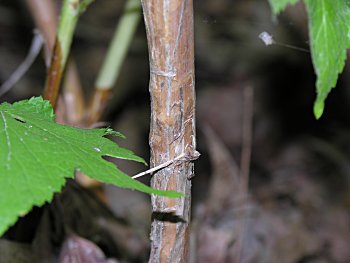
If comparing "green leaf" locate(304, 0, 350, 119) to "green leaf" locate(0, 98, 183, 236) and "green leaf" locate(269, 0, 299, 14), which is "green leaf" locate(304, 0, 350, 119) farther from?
Result: "green leaf" locate(0, 98, 183, 236)

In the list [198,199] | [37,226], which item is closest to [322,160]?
[198,199]

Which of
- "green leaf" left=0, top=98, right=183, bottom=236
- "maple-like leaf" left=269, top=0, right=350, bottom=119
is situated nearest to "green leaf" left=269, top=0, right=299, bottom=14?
"maple-like leaf" left=269, top=0, right=350, bottom=119

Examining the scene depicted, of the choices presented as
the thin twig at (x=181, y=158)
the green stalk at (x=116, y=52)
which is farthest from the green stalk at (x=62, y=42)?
the thin twig at (x=181, y=158)

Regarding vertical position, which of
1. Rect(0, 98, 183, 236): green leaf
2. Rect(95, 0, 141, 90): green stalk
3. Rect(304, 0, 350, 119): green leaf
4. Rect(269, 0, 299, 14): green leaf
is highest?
Rect(95, 0, 141, 90): green stalk

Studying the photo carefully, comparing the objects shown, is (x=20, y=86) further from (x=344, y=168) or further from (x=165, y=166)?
(x=165, y=166)

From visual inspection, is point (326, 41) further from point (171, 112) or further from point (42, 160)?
point (42, 160)

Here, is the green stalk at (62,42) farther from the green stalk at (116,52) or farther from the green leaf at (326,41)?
the green leaf at (326,41)

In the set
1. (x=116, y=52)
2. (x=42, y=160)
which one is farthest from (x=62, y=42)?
(x=42, y=160)
